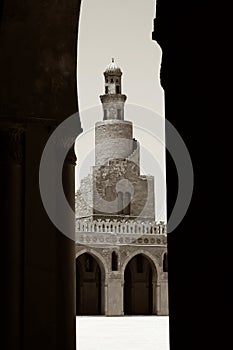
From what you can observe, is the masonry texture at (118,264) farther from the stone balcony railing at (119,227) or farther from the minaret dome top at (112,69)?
the minaret dome top at (112,69)

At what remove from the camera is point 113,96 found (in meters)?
48.6

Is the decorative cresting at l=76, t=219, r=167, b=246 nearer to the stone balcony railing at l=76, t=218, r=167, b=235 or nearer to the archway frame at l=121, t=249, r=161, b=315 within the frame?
the stone balcony railing at l=76, t=218, r=167, b=235

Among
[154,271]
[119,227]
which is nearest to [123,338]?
[154,271]

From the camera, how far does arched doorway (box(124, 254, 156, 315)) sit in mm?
37625

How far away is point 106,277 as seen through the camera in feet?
118

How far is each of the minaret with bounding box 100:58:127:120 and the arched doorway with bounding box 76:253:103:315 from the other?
14.8 meters

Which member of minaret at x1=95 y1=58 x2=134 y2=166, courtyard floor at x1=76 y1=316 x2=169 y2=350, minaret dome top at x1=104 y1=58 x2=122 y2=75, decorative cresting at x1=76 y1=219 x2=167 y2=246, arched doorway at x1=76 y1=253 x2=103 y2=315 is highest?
minaret dome top at x1=104 y1=58 x2=122 y2=75

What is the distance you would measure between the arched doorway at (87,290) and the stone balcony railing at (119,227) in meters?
1.73

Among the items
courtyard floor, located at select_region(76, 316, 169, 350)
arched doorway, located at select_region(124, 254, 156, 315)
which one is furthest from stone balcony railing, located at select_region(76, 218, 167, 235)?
courtyard floor, located at select_region(76, 316, 169, 350)

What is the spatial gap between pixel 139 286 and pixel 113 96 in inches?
637

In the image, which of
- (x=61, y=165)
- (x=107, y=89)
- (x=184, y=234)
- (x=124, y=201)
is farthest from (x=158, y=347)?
(x=107, y=89)

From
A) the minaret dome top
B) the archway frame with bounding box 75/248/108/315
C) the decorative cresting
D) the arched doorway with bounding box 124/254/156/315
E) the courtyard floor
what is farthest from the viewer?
the minaret dome top

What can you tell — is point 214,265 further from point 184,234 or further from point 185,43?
point 185,43

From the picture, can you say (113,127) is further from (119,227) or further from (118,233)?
(118,233)
